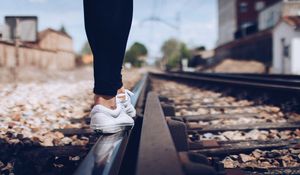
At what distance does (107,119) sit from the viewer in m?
1.75

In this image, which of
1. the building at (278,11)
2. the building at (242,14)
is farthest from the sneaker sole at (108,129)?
the building at (242,14)

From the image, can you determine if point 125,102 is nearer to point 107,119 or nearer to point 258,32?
point 107,119

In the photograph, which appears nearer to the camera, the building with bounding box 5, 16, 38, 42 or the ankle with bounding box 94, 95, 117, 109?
the ankle with bounding box 94, 95, 117, 109

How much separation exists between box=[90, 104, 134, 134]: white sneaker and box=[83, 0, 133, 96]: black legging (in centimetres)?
9

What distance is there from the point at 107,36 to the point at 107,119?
40 centimetres

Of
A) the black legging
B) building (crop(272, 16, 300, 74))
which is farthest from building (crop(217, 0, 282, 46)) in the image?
the black legging

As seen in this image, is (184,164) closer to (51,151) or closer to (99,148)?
(99,148)

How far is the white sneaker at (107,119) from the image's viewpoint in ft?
5.68

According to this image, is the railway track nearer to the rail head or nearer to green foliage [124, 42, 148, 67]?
the rail head

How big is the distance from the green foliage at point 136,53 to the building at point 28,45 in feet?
97.8

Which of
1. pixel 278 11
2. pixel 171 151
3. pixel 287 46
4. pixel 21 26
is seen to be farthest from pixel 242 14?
pixel 171 151

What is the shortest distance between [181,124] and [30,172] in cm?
73

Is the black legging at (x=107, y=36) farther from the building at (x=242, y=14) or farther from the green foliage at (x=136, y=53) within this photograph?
the green foliage at (x=136, y=53)

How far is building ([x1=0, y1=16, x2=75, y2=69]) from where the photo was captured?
857cm
